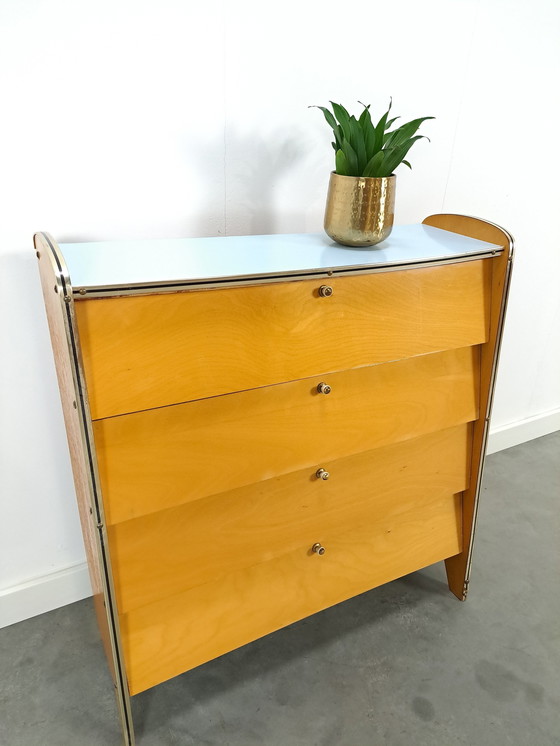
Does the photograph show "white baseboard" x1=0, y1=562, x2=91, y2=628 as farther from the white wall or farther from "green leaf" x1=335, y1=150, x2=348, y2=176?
"green leaf" x1=335, y1=150, x2=348, y2=176

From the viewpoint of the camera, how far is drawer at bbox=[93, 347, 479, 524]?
1005mm

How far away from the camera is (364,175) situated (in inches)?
47.3

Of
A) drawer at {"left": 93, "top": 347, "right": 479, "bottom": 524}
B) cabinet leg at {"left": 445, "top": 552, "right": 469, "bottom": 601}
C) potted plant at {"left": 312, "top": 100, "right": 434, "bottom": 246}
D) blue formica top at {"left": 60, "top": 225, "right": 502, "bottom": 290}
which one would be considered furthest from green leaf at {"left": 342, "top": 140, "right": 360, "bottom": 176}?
cabinet leg at {"left": 445, "top": 552, "right": 469, "bottom": 601}

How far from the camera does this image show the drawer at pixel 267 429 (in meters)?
1.00

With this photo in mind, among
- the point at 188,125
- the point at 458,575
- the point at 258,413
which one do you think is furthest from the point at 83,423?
the point at 458,575

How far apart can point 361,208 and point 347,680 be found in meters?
1.15

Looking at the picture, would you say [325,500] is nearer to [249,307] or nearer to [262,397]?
[262,397]

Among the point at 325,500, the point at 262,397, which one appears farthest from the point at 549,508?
the point at 262,397

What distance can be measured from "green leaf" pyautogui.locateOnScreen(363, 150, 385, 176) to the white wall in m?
0.33

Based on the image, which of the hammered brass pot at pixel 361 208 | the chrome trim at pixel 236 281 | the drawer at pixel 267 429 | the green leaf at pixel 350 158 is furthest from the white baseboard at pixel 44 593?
the green leaf at pixel 350 158

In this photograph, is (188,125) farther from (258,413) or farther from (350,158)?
(258,413)

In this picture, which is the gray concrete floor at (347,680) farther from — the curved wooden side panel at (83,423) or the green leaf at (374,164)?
the green leaf at (374,164)

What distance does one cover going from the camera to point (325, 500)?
127cm

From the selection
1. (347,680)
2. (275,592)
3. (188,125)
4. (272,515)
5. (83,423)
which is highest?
(188,125)
